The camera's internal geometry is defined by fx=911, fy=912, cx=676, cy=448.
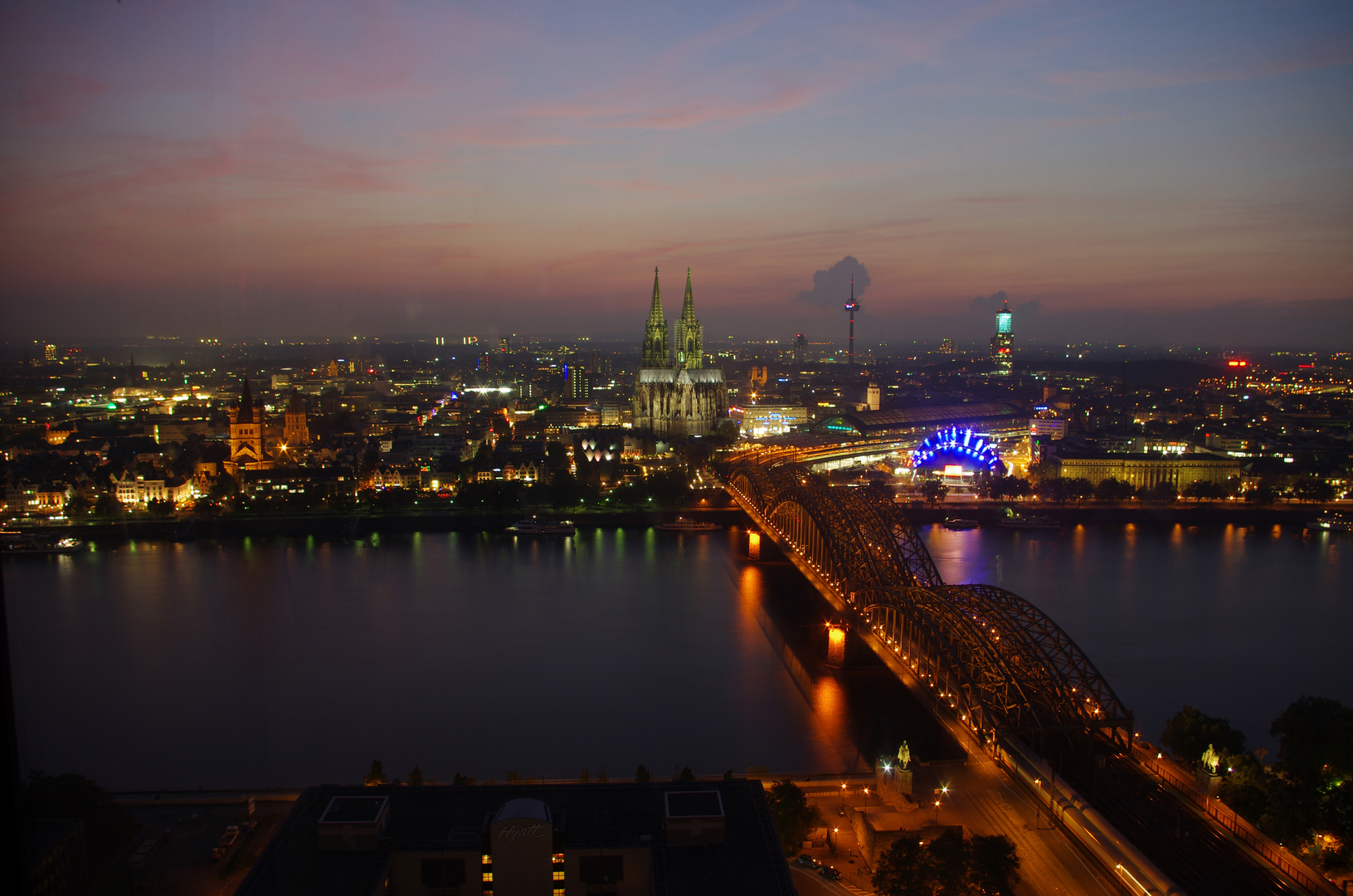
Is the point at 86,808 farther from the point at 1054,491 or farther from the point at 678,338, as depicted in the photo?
the point at 678,338

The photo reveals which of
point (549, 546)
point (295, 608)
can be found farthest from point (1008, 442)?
point (295, 608)

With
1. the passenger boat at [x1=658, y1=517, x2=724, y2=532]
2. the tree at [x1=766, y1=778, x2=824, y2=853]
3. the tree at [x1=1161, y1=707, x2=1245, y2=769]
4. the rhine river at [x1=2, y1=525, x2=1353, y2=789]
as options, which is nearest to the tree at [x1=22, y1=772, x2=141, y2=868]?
the rhine river at [x1=2, y1=525, x2=1353, y2=789]

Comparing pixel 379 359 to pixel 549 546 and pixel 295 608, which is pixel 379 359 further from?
pixel 295 608

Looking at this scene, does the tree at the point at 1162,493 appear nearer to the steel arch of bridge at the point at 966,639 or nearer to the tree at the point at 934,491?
the tree at the point at 934,491

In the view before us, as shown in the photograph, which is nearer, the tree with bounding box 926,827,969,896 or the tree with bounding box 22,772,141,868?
the tree with bounding box 22,772,141,868

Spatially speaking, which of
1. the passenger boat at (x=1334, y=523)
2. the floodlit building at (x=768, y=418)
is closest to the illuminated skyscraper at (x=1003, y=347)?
the floodlit building at (x=768, y=418)

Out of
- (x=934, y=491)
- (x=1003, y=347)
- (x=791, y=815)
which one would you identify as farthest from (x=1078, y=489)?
(x=1003, y=347)

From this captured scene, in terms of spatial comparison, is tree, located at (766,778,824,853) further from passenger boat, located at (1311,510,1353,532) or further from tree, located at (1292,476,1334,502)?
tree, located at (1292,476,1334,502)
